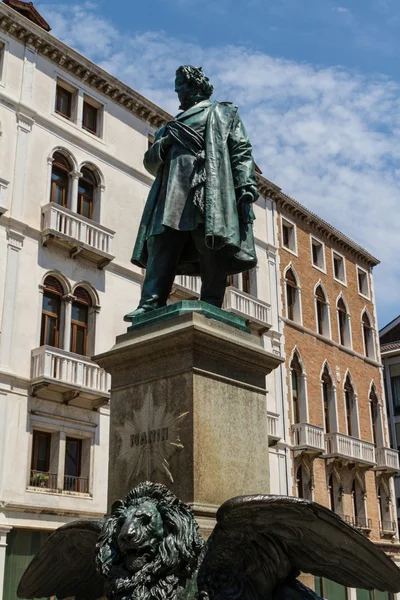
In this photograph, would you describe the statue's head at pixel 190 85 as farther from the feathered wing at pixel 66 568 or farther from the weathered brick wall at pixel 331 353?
the weathered brick wall at pixel 331 353

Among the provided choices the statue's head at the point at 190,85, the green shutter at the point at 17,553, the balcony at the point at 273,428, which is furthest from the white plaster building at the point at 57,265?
the statue's head at the point at 190,85

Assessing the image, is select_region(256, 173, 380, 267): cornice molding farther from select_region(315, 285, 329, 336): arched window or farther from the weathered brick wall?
select_region(315, 285, 329, 336): arched window

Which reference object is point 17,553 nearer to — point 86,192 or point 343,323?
point 86,192

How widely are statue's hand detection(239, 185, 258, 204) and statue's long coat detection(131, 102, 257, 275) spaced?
4 cm

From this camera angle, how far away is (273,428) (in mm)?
25250

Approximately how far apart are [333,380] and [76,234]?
45.1 ft

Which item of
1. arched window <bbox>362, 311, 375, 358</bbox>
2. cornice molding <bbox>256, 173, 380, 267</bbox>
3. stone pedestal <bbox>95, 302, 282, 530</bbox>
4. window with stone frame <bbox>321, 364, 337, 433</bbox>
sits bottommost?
stone pedestal <bbox>95, 302, 282, 530</bbox>

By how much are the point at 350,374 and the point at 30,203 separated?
1656 cm

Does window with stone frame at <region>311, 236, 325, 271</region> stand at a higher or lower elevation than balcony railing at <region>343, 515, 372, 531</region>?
higher

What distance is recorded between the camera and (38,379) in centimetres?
1797

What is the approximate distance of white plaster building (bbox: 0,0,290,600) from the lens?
17.8 metres

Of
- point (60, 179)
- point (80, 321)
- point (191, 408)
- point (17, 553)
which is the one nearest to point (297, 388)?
point (80, 321)

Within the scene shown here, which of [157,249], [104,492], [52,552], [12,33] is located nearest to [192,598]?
[52,552]

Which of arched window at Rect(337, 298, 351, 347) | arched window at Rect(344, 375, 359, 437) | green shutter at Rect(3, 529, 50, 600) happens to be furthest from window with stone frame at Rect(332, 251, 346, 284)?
green shutter at Rect(3, 529, 50, 600)
